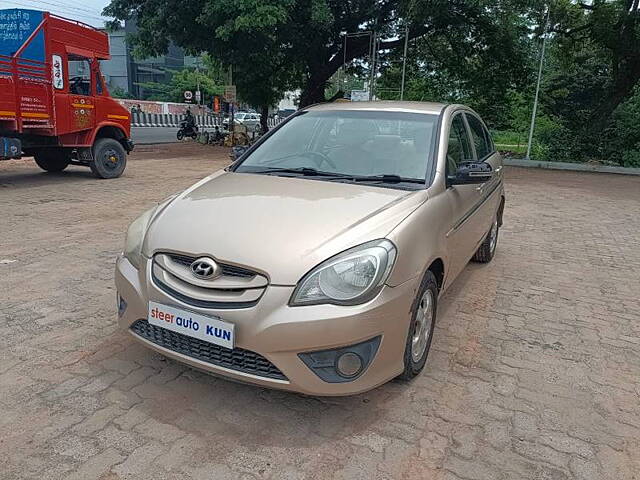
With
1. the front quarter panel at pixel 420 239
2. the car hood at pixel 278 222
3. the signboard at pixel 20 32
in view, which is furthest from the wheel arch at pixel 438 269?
the signboard at pixel 20 32

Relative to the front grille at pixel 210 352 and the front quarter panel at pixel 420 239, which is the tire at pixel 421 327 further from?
the front grille at pixel 210 352

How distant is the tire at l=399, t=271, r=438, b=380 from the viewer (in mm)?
2688

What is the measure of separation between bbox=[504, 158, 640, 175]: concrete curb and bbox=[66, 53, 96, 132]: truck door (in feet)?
42.3

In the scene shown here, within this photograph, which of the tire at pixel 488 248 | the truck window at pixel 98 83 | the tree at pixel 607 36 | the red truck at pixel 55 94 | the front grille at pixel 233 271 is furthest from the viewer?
the tree at pixel 607 36

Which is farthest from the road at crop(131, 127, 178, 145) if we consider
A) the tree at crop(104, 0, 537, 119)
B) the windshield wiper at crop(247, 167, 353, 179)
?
the windshield wiper at crop(247, 167, 353, 179)

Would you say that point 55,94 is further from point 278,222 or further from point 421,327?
point 421,327

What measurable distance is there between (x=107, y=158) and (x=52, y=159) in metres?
1.51

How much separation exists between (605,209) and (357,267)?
8.73 m

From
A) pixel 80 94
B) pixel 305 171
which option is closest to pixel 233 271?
pixel 305 171

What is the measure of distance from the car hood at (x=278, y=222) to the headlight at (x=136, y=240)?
69 millimetres

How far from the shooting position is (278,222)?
8.60ft

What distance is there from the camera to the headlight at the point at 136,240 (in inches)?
108

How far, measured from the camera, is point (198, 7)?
1516 centimetres

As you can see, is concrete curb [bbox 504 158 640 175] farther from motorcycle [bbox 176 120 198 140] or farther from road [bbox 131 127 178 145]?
road [bbox 131 127 178 145]
